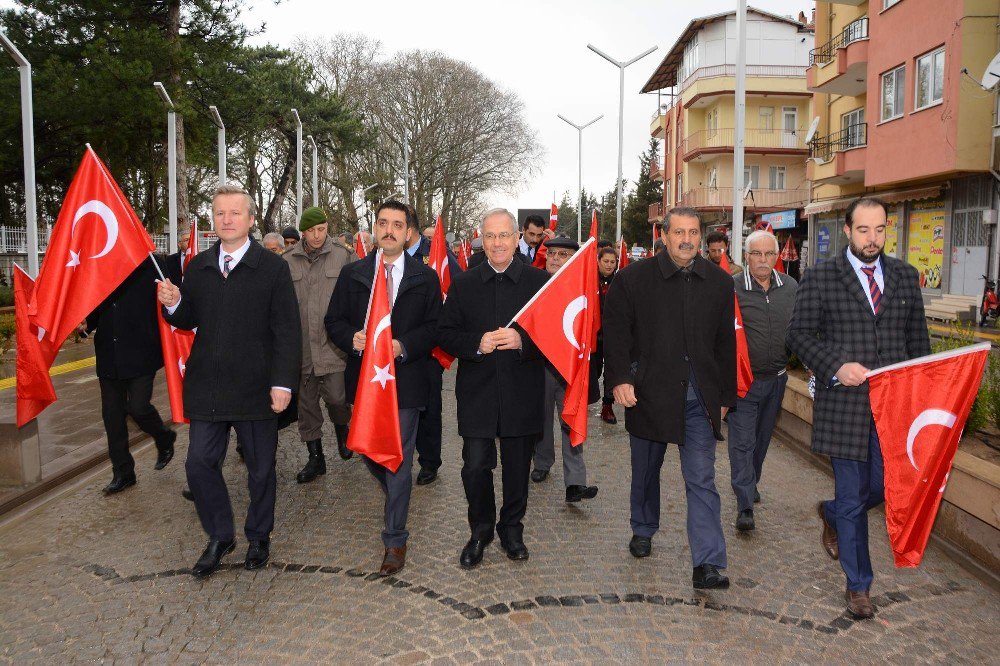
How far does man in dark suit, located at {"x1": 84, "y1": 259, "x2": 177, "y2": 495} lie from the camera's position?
20.4 feet

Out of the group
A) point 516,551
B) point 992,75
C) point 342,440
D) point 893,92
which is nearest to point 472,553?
point 516,551

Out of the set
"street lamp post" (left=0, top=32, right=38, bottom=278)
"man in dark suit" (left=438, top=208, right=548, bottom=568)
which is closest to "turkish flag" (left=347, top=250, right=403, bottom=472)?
"man in dark suit" (left=438, top=208, right=548, bottom=568)

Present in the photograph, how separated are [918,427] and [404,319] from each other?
9.22ft

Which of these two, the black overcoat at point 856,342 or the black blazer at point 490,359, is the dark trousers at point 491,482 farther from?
the black overcoat at point 856,342

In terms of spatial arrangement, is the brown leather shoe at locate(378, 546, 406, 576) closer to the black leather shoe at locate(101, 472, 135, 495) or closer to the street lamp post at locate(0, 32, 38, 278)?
the black leather shoe at locate(101, 472, 135, 495)

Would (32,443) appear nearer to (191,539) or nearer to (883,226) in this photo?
(191,539)

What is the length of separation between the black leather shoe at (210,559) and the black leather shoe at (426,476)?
211 cm

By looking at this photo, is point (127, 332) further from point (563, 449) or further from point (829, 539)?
point (829, 539)

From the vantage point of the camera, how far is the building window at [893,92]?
23.5 metres

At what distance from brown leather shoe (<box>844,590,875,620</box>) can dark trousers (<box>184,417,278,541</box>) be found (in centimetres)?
316

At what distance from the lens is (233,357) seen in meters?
4.75

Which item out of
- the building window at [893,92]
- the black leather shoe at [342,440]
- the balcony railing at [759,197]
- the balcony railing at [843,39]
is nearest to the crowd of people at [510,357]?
the black leather shoe at [342,440]

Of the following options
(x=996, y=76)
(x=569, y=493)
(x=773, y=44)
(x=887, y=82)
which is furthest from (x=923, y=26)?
(x=773, y=44)

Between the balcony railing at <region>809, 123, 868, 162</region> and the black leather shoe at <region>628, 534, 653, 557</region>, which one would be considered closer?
the black leather shoe at <region>628, 534, 653, 557</region>
